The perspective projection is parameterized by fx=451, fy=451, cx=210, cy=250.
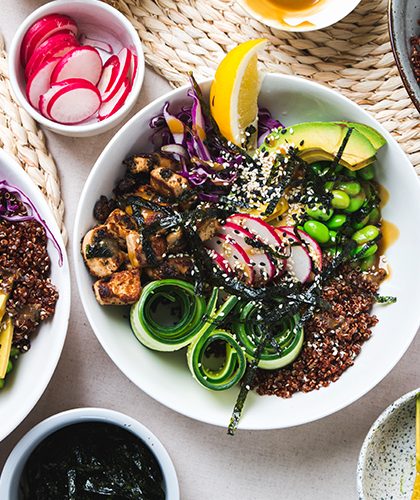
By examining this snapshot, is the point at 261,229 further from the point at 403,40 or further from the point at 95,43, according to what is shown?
the point at 95,43

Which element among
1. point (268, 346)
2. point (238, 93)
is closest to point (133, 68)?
point (238, 93)

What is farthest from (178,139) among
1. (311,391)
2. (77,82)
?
(311,391)

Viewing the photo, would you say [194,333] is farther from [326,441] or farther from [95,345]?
[326,441]

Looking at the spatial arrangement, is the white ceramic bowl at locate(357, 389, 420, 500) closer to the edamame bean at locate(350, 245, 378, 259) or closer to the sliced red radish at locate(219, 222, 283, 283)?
the edamame bean at locate(350, 245, 378, 259)

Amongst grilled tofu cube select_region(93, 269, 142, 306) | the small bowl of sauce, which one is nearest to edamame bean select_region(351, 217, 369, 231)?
the small bowl of sauce

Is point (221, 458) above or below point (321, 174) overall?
below

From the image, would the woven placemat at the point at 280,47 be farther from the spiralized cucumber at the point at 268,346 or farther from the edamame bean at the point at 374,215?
the spiralized cucumber at the point at 268,346

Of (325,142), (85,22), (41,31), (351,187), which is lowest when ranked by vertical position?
(351,187)
